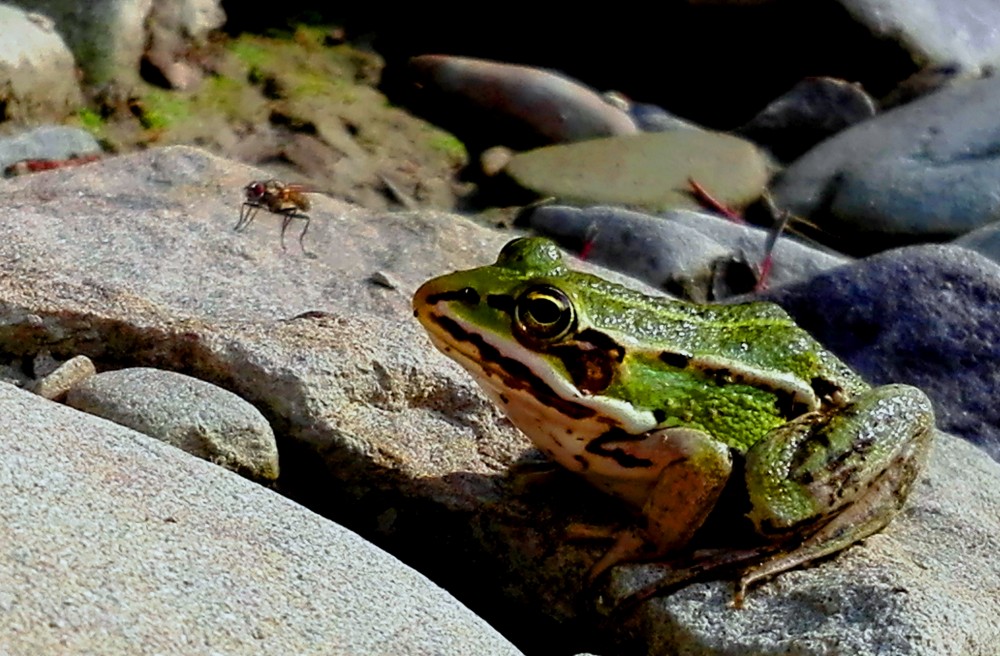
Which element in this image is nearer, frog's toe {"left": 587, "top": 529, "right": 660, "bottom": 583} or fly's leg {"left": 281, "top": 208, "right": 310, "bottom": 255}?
frog's toe {"left": 587, "top": 529, "right": 660, "bottom": 583}

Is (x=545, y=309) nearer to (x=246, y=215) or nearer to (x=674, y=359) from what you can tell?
(x=674, y=359)

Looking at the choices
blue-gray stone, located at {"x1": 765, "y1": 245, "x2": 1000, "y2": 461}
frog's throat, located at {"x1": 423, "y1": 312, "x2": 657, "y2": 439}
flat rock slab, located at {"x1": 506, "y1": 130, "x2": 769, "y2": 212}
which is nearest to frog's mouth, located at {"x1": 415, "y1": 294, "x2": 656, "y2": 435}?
frog's throat, located at {"x1": 423, "y1": 312, "x2": 657, "y2": 439}

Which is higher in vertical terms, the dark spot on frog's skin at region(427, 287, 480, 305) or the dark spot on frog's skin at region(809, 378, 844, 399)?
the dark spot on frog's skin at region(427, 287, 480, 305)

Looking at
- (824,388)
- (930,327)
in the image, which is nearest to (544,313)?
(824,388)

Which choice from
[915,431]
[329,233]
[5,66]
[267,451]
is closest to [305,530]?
[267,451]

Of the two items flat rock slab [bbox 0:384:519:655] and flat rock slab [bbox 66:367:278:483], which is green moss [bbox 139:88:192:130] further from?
flat rock slab [bbox 0:384:519:655]

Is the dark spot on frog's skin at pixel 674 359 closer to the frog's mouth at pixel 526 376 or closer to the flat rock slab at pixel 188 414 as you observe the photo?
the frog's mouth at pixel 526 376
